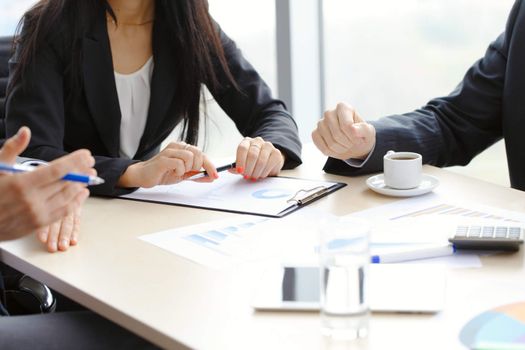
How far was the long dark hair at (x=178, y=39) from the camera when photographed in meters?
1.80

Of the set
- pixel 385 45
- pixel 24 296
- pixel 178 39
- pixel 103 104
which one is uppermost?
pixel 178 39

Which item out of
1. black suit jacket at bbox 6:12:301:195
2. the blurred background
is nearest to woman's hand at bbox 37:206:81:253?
black suit jacket at bbox 6:12:301:195

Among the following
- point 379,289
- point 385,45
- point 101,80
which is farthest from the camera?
point 385,45

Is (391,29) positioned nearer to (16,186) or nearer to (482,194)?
(482,194)

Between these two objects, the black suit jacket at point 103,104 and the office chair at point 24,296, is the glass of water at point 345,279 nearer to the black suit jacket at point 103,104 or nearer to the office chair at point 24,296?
the office chair at point 24,296

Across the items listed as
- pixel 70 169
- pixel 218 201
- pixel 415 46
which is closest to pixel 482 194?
pixel 218 201

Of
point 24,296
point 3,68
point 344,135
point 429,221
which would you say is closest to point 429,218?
point 429,221

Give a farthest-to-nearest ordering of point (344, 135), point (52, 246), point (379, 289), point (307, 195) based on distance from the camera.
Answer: point (344, 135), point (307, 195), point (52, 246), point (379, 289)

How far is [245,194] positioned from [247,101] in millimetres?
557

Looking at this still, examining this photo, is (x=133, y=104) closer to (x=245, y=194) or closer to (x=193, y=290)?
(x=245, y=194)

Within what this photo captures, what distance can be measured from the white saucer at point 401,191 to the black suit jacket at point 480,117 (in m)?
0.14

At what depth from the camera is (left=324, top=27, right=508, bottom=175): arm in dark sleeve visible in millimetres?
1700

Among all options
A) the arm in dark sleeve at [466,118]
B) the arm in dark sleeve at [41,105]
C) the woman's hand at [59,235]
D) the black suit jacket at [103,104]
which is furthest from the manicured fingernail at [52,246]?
the arm in dark sleeve at [466,118]

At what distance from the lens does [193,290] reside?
983mm
